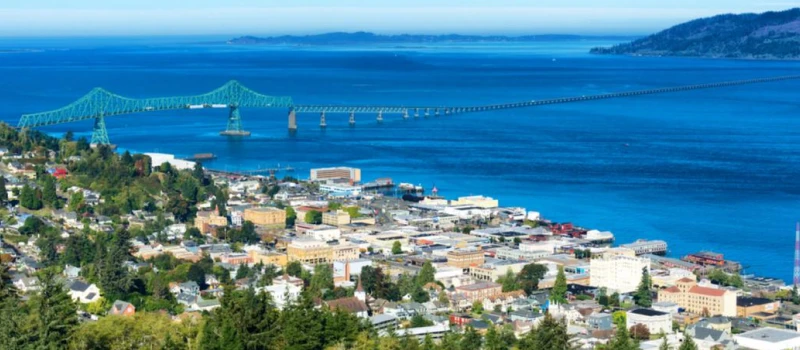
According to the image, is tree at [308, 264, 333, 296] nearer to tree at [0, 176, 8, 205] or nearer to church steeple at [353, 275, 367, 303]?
church steeple at [353, 275, 367, 303]

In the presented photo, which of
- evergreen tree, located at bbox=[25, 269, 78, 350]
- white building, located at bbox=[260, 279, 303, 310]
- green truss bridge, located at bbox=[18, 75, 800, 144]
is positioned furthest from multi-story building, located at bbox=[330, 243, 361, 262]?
green truss bridge, located at bbox=[18, 75, 800, 144]

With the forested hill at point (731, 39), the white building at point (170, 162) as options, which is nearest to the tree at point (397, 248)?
the white building at point (170, 162)

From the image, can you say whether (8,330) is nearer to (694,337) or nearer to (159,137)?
(694,337)

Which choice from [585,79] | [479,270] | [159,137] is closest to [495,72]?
[585,79]

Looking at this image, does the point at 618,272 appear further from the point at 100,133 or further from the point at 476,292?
the point at 100,133

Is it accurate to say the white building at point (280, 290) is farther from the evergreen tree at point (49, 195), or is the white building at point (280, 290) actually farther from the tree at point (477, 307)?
the evergreen tree at point (49, 195)
